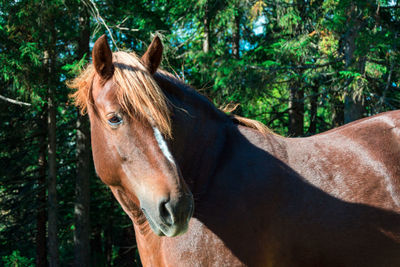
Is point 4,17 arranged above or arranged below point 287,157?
above

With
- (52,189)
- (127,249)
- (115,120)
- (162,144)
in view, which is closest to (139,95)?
(115,120)

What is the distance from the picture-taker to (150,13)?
10.5m

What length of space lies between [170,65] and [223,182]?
26.4 ft

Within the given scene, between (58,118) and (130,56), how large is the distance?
1039 cm

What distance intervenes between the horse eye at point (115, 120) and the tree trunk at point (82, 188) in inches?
346

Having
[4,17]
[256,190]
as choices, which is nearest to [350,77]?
[256,190]

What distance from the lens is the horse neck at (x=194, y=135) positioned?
7.55 feet

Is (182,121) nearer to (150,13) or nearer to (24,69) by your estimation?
(24,69)

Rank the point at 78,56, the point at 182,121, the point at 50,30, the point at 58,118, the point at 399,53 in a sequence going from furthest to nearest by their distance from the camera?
the point at 58,118, the point at 78,56, the point at 50,30, the point at 399,53, the point at 182,121

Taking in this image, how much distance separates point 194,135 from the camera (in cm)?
238

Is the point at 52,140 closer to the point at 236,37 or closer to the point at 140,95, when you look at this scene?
the point at 236,37

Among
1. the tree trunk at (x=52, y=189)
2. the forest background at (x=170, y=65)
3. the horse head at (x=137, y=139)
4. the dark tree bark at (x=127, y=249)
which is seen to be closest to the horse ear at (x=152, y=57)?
the horse head at (x=137, y=139)

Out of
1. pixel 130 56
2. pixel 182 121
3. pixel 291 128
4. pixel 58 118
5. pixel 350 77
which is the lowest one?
pixel 291 128

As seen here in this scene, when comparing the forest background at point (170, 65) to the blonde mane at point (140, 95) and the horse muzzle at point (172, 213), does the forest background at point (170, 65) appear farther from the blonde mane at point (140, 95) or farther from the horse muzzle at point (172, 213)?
the horse muzzle at point (172, 213)
